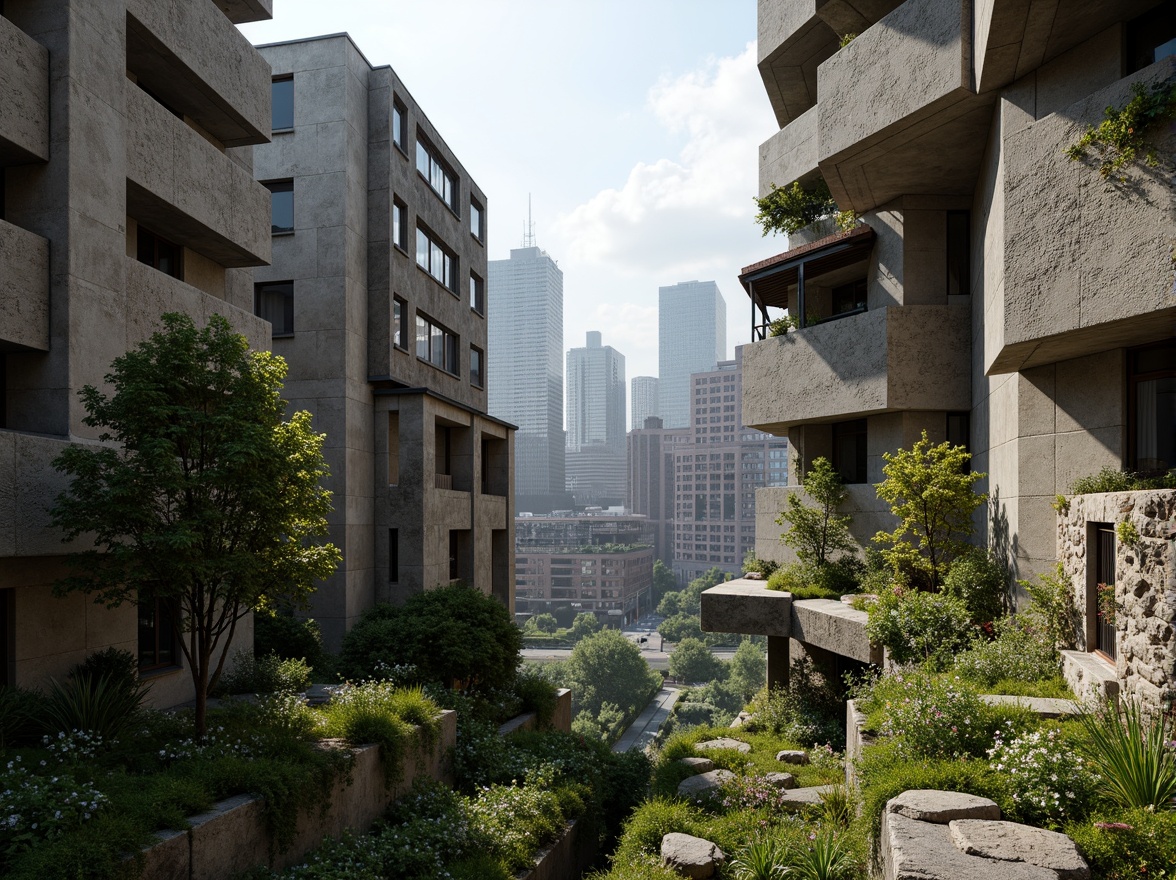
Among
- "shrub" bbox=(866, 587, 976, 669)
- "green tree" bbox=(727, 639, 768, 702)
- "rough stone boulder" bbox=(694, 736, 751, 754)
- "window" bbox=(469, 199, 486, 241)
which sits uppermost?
"window" bbox=(469, 199, 486, 241)

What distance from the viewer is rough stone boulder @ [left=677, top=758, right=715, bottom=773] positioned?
1452 centimetres

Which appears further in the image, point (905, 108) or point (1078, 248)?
point (905, 108)

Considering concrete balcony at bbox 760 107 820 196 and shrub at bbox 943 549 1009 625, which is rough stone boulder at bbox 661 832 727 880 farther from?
concrete balcony at bbox 760 107 820 196

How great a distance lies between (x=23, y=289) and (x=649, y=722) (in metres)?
58.9

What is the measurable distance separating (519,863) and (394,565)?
11973mm

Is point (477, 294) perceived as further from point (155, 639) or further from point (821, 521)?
point (155, 639)

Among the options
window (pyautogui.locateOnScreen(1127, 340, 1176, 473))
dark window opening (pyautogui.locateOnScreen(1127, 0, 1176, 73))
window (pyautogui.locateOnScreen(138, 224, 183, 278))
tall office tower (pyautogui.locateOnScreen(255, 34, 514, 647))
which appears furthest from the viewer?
tall office tower (pyautogui.locateOnScreen(255, 34, 514, 647))

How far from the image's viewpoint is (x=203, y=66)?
47.3 ft

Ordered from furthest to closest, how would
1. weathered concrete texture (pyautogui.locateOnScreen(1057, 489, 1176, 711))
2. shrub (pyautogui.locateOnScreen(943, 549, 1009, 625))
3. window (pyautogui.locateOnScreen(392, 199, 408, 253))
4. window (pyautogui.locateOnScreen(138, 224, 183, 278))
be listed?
1. window (pyautogui.locateOnScreen(392, 199, 408, 253))
2. window (pyautogui.locateOnScreen(138, 224, 183, 278))
3. shrub (pyautogui.locateOnScreen(943, 549, 1009, 625))
4. weathered concrete texture (pyautogui.locateOnScreen(1057, 489, 1176, 711))

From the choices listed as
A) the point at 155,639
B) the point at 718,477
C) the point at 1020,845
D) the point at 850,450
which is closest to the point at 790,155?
the point at 850,450

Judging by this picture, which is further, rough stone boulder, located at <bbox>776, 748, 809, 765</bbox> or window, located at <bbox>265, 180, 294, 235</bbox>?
window, located at <bbox>265, 180, 294, 235</bbox>

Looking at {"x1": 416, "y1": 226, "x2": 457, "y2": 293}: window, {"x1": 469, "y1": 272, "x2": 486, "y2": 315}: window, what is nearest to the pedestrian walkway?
{"x1": 469, "y1": 272, "x2": 486, "y2": 315}: window

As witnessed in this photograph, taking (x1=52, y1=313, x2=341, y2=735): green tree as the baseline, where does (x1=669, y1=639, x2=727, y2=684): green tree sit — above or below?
below

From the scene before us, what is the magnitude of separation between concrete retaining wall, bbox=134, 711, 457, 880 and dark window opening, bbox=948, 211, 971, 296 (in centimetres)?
1587
